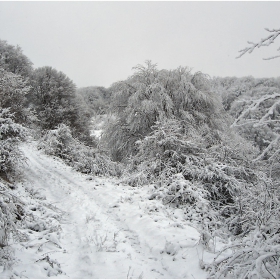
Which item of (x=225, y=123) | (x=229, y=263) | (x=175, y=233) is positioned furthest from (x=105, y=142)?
(x=229, y=263)

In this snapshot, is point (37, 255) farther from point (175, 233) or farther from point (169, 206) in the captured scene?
point (169, 206)

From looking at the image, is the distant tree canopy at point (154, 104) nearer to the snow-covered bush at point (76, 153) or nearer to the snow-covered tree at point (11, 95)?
the snow-covered bush at point (76, 153)

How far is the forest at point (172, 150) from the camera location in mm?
2811

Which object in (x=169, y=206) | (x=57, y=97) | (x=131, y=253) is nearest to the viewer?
(x=131, y=253)

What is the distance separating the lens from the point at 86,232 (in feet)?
15.6

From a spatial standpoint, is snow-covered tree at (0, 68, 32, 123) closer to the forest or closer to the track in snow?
the forest

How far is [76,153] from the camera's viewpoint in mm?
13820

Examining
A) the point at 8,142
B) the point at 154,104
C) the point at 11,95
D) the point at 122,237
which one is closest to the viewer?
the point at 122,237

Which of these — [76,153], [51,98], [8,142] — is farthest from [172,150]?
[51,98]

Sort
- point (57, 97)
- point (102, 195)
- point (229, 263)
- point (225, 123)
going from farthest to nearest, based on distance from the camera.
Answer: point (57, 97)
point (225, 123)
point (102, 195)
point (229, 263)

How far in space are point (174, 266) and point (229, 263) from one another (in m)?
1.24

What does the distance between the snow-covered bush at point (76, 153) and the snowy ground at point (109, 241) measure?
13.7ft

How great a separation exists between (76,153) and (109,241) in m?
10.2

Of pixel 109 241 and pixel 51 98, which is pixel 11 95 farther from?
pixel 51 98
